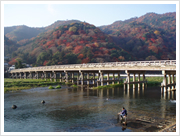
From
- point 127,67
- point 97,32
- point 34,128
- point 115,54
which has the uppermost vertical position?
point 97,32

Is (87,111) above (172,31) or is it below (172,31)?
below

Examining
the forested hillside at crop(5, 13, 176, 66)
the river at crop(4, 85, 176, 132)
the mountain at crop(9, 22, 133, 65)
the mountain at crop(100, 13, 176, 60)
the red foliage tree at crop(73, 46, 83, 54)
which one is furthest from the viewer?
the mountain at crop(100, 13, 176, 60)

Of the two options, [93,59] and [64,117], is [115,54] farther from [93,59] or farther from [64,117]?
[64,117]

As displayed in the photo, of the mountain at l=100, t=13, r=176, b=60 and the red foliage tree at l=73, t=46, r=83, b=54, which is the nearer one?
the red foliage tree at l=73, t=46, r=83, b=54

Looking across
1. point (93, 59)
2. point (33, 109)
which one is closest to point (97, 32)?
point (93, 59)

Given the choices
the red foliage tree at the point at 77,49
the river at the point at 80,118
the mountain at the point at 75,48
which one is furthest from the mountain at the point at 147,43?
the river at the point at 80,118

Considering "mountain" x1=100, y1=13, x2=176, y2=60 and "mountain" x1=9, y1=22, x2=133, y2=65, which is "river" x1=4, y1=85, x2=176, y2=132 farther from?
"mountain" x1=100, y1=13, x2=176, y2=60

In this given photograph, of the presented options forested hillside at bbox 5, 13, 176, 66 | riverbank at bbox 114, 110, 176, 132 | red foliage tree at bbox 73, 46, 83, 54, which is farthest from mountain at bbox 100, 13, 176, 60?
riverbank at bbox 114, 110, 176, 132

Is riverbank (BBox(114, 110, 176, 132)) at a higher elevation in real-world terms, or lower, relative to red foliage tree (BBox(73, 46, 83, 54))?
lower

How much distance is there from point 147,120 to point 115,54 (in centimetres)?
8690

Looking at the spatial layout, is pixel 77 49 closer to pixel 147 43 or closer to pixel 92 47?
pixel 92 47

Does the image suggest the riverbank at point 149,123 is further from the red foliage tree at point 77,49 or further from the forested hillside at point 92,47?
the red foliage tree at point 77,49

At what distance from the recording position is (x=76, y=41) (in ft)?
389

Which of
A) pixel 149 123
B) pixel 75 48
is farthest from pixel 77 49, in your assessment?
pixel 149 123
